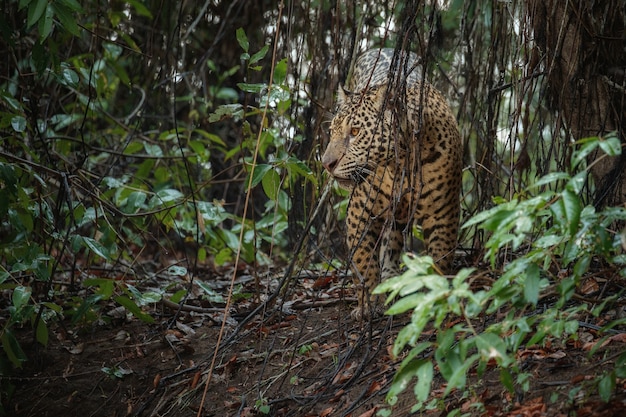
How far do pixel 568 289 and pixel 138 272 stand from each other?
4.33 metres

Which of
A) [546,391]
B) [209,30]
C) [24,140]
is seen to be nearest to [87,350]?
[24,140]

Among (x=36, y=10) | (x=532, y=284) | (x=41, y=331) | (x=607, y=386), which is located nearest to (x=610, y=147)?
(x=532, y=284)

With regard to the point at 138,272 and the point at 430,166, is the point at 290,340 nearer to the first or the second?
the point at 430,166

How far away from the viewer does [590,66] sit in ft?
13.3

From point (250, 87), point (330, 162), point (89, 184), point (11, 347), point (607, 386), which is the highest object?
point (250, 87)

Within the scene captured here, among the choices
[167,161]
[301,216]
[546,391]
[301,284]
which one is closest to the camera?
[546,391]

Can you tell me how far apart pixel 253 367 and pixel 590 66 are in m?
2.55

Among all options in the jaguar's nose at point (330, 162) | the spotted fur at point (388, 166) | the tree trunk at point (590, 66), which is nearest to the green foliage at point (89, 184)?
the jaguar's nose at point (330, 162)

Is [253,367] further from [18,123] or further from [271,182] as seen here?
[18,123]

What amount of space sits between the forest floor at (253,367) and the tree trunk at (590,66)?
1060 mm

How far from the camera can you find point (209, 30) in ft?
25.4

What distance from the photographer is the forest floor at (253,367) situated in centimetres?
329

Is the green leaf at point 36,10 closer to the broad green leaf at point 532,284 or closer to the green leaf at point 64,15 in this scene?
the green leaf at point 64,15

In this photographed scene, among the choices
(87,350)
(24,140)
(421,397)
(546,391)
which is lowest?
(87,350)
